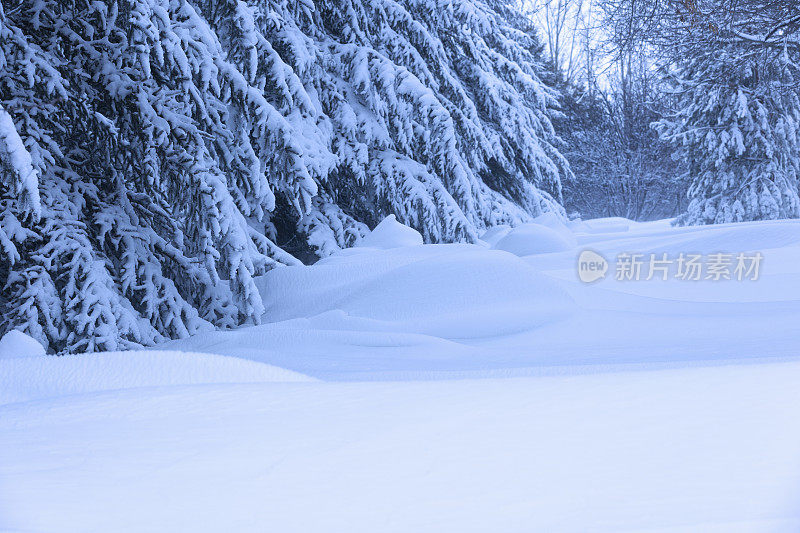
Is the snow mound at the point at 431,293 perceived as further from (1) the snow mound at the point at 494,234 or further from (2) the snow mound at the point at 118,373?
(1) the snow mound at the point at 494,234

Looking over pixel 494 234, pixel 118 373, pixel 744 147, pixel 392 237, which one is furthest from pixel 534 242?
pixel 744 147

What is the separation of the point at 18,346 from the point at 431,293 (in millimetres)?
2137

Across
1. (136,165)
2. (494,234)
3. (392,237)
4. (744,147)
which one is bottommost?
(494,234)

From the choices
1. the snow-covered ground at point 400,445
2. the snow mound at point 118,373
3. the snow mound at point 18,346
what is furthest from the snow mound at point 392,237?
the snow mound at point 118,373

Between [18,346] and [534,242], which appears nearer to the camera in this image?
[18,346]

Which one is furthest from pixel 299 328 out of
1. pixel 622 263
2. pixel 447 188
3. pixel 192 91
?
pixel 447 188

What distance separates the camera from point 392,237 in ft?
20.7

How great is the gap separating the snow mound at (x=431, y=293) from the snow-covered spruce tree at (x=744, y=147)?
475 inches

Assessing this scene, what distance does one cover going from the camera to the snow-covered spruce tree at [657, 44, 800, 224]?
585 inches

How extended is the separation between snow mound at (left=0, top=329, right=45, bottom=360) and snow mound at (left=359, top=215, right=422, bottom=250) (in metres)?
3.67

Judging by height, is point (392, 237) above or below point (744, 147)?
below

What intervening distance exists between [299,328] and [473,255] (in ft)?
4.23

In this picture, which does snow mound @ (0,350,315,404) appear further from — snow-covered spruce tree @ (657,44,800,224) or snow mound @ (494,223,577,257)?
snow-covered spruce tree @ (657,44,800,224)

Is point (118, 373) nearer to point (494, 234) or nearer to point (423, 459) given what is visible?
point (423, 459)
